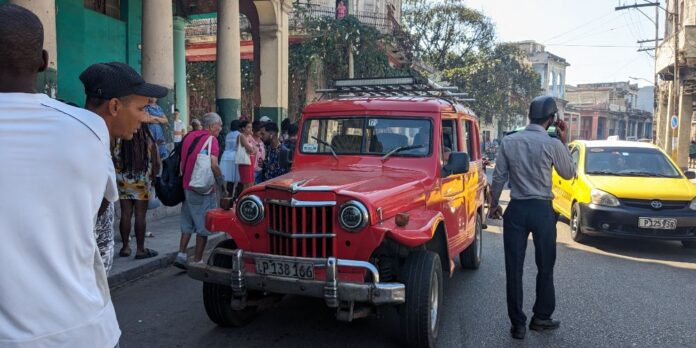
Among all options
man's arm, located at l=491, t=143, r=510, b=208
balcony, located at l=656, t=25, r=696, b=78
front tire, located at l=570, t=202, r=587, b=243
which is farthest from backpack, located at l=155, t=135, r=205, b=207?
balcony, located at l=656, t=25, r=696, b=78

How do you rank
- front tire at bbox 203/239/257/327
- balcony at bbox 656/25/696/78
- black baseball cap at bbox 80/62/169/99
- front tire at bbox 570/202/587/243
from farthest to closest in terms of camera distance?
balcony at bbox 656/25/696/78
front tire at bbox 570/202/587/243
front tire at bbox 203/239/257/327
black baseball cap at bbox 80/62/169/99

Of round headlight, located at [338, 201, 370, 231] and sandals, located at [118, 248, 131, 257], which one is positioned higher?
round headlight, located at [338, 201, 370, 231]

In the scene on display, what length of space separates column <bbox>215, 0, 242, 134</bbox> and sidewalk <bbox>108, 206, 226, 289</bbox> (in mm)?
2777

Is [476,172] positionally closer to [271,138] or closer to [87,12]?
[271,138]

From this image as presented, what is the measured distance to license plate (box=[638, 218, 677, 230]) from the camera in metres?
7.14

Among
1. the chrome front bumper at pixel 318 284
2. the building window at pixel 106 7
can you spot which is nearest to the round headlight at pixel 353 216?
the chrome front bumper at pixel 318 284

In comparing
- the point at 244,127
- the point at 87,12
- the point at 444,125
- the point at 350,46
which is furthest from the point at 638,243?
the point at 350,46

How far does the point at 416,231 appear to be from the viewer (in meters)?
3.67

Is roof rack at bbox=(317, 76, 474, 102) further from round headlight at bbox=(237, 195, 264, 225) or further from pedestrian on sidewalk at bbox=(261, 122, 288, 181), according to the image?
round headlight at bbox=(237, 195, 264, 225)

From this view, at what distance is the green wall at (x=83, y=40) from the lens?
9758mm

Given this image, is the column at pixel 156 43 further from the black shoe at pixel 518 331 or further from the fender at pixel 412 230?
the black shoe at pixel 518 331

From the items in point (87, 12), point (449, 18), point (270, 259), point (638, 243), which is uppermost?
point (449, 18)

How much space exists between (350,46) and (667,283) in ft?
44.7

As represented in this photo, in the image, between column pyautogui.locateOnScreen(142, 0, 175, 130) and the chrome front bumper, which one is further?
column pyautogui.locateOnScreen(142, 0, 175, 130)
